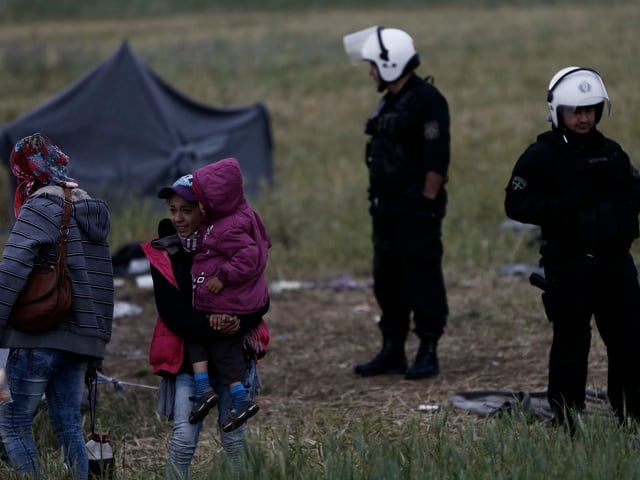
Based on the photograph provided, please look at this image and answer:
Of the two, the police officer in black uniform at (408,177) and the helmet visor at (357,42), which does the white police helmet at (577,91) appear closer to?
the police officer in black uniform at (408,177)

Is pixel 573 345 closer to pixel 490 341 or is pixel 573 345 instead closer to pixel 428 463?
pixel 428 463

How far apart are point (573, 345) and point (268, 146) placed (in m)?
9.69

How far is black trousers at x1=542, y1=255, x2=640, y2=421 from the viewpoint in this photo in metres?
5.23

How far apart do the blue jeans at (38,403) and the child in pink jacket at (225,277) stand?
565 mm

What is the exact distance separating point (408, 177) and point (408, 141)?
0.22m

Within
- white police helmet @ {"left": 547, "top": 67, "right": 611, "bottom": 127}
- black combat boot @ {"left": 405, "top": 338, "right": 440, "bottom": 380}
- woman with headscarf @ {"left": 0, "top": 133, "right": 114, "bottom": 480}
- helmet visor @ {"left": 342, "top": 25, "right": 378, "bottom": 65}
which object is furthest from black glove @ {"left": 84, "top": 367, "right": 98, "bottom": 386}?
helmet visor @ {"left": 342, "top": 25, "right": 378, "bottom": 65}

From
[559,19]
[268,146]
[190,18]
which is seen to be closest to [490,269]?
[268,146]

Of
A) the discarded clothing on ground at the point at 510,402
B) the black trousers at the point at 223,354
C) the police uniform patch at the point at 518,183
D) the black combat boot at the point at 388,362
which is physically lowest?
the discarded clothing on ground at the point at 510,402

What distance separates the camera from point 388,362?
7.37 m

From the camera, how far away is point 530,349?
7.82 metres

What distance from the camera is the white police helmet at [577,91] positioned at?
16.9ft

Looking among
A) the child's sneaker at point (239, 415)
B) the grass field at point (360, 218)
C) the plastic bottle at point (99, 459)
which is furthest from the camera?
the plastic bottle at point (99, 459)

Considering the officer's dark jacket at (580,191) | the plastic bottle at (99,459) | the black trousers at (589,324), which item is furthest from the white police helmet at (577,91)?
the plastic bottle at (99,459)

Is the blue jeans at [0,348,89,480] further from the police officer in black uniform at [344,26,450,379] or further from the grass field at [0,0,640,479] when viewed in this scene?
the police officer in black uniform at [344,26,450,379]
